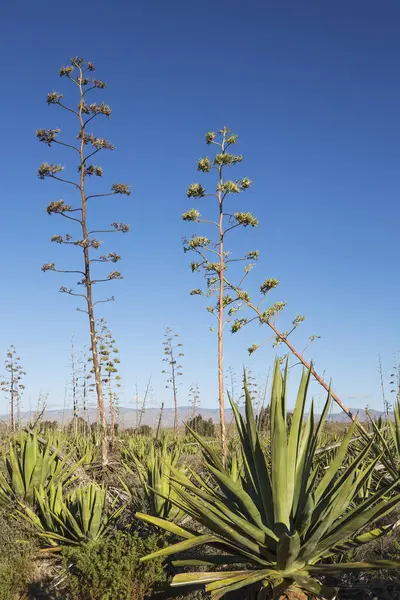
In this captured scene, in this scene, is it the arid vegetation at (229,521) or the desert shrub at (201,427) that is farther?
the desert shrub at (201,427)

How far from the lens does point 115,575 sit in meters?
5.16

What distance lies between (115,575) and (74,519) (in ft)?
5.97

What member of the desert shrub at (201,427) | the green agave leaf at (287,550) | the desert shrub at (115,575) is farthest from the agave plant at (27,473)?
the desert shrub at (201,427)

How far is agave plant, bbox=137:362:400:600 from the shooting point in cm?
329

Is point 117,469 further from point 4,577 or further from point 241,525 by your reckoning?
point 241,525

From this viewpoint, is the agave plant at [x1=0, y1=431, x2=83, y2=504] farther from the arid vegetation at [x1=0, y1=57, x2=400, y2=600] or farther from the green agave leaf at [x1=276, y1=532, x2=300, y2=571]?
the green agave leaf at [x1=276, y1=532, x2=300, y2=571]

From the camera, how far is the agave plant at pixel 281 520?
329 centimetres

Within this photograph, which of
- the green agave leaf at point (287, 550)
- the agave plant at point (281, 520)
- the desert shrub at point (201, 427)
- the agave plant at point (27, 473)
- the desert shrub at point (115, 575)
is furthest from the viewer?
the desert shrub at point (201, 427)

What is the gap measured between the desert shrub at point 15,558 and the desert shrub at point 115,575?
700 millimetres

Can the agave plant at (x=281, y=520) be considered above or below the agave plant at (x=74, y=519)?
above

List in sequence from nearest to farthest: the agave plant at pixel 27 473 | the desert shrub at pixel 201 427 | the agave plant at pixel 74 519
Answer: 1. the agave plant at pixel 74 519
2. the agave plant at pixel 27 473
3. the desert shrub at pixel 201 427

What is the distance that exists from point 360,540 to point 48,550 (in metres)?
4.61

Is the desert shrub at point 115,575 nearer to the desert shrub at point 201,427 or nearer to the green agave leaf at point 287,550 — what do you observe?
the green agave leaf at point 287,550

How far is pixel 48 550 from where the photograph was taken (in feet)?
22.2
